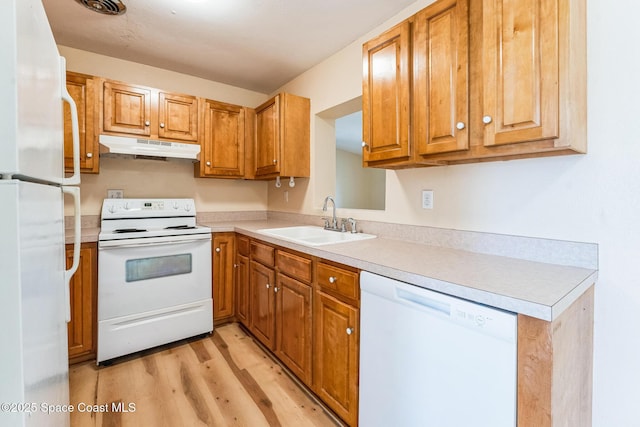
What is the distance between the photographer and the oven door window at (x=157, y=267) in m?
2.18

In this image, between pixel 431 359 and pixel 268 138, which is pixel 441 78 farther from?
pixel 268 138

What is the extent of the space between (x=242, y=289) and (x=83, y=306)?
1.12m

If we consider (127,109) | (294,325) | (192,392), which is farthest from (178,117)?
(192,392)

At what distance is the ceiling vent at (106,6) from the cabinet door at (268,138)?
125 cm

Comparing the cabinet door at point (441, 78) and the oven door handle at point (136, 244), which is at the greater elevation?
the cabinet door at point (441, 78)

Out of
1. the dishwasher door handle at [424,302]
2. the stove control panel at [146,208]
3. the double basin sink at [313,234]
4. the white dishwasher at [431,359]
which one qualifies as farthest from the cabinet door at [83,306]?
the dishwasher door handle at [424,302]

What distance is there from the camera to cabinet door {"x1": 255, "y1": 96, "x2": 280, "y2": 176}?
9.04 ft

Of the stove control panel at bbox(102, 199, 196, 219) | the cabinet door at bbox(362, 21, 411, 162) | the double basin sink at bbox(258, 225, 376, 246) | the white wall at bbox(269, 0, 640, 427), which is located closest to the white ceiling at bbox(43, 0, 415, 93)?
the cabinet door at bbox(362, 21, 411, 162)

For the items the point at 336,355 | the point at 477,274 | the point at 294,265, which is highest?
the point at 477,274

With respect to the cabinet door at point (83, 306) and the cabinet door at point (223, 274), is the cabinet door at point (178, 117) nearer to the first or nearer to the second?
the cabinet door at point (223, 274)

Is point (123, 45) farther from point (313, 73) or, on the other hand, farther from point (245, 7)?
point (313, 73)

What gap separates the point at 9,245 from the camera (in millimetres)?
546

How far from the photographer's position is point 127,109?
2.44m

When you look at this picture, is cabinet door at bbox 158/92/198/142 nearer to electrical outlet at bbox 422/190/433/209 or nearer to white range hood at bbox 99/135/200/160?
white range hood at bbox 99/135/200/160
